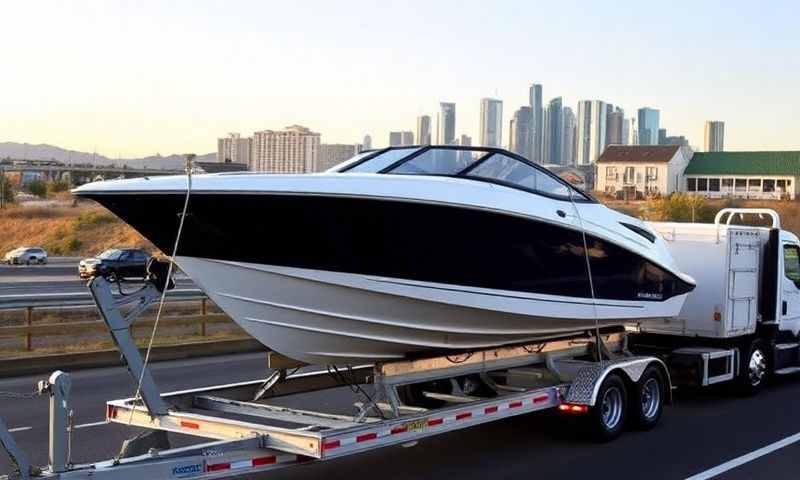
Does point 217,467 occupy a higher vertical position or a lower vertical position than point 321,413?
higher

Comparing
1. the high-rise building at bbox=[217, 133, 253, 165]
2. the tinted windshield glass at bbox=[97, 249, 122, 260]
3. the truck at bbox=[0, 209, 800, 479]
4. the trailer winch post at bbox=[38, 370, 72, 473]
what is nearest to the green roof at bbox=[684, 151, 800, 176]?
the tinted windshield glass at bbox=[97, 249, 122, 260]

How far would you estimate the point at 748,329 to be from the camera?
499 inches

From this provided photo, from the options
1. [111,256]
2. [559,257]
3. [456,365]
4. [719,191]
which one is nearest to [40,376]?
[456,365]

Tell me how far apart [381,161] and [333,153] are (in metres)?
2.83

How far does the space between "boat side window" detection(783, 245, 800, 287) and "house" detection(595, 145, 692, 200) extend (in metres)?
79.8

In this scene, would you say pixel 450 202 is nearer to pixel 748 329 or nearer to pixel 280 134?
pixel 748 329

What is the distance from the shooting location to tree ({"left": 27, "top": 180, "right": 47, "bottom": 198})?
101438 millimetres

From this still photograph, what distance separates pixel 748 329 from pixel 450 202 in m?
6.22

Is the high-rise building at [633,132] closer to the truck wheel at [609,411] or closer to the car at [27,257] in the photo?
the car at [27,257]

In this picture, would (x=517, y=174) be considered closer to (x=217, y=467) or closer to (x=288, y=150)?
(x=217, y=467)

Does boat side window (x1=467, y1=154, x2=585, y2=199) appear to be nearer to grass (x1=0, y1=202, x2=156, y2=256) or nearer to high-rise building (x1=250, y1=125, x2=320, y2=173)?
high-rise building (x1=250, y1=125, x2=320, y2=173)

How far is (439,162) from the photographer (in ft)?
29.7

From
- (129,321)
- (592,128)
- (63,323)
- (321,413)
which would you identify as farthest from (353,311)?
(592,128)

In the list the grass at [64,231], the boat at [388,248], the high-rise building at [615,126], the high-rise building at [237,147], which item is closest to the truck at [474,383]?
the boat at [388,248]
